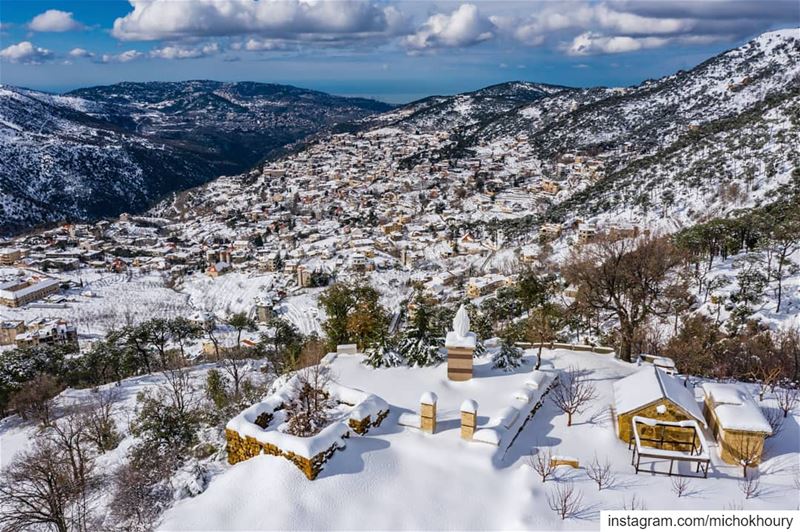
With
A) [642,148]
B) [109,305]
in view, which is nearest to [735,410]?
[109,305]

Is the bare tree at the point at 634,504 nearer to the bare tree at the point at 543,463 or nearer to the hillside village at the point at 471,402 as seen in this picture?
the hillside village at the point at 471,402

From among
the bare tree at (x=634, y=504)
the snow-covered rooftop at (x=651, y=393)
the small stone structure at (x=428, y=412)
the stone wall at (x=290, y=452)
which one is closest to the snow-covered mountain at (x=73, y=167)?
the stone wall at (x=290, y=452)

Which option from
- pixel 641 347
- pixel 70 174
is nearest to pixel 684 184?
pixel 641 347

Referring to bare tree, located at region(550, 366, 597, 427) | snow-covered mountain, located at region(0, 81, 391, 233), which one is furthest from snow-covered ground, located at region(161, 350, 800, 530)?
snow-covered mountain, located at region(0, 81, 391, 233)

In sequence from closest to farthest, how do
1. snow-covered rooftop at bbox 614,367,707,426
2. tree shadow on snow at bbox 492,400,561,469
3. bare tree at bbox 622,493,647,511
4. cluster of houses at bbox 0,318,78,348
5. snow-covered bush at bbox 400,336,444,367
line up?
1. bare tree at bbox 622,493,647,511
2. tree shadow on snow at bbox 492,400,561,469
3. snow-covered rooftop at bbox 614,367,707,426
4. snow-covered bush at bbox 400,336,444,367
5. cluster of houses at bbox 0,318,78,348

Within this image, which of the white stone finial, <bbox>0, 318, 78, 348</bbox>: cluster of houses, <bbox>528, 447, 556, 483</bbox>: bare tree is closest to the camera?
<bbox>528, 447, 556, 483</bbox>: bare tree

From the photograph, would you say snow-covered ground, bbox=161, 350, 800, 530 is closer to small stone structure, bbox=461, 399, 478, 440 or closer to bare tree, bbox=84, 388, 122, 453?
small stone structure, bbox=461, 399, 478, 440

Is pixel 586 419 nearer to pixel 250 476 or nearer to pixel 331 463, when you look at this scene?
pixel 331 463
